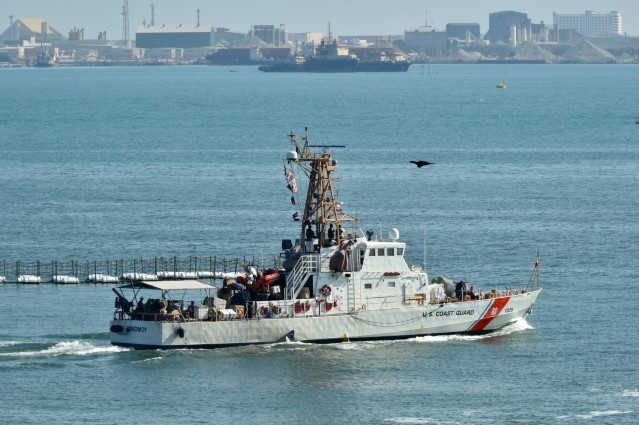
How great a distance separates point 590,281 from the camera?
318 feet

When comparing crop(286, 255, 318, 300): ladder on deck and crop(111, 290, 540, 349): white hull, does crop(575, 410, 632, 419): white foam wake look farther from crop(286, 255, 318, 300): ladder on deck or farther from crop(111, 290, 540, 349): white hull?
crop(286, 255, 318, 300): ladder on deck

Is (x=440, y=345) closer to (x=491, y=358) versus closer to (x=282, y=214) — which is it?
(x=491, y=358)

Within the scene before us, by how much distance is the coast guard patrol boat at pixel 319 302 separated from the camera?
7738 centimetres

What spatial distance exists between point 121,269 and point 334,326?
26.3m

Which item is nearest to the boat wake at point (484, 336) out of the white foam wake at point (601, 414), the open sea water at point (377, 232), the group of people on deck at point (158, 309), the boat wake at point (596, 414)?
the open sea water at point (377, 232)

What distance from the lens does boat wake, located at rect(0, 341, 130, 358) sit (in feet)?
249

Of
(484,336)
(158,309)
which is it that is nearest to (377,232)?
(484,336)

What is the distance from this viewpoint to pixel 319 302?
79.8 m

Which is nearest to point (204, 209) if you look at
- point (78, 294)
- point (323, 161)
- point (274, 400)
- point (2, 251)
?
point (2, 251)

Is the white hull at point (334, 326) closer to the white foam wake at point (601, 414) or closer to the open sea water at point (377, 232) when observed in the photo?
the open sea water at point (377, 232)

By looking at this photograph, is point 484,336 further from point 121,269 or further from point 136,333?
point 121,269

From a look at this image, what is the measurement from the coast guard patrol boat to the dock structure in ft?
55.9

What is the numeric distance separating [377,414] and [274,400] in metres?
5.23

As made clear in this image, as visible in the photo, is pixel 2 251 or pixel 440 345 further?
pixel 2 251
